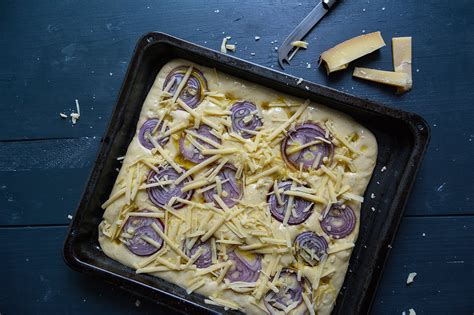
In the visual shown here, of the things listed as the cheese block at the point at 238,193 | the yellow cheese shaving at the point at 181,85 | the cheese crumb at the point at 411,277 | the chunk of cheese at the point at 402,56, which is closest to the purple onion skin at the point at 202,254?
the cheese block at the point at 238,193

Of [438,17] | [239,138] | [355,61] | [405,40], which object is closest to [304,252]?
[239,138]

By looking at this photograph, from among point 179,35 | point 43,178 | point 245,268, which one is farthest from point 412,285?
point 43,178

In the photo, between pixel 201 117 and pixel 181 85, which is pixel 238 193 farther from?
pixel 181 85

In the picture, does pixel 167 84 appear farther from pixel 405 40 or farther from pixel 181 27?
pixel 405 40

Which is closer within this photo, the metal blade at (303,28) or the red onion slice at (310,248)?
the red onion slice at (310,248)

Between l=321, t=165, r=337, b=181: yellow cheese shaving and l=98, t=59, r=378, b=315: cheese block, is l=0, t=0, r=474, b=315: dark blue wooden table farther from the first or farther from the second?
l=321, t=165, r=337, b=181: yellow cheese shaving

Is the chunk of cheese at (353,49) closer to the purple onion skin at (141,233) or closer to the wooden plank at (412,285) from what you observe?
the wooden plank at (412,285)
